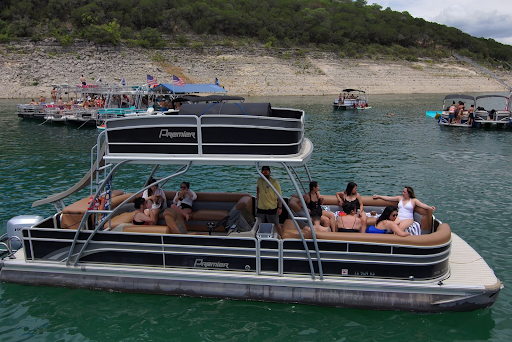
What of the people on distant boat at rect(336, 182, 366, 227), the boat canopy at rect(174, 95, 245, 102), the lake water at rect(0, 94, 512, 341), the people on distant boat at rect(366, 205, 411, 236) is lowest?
the lake water at rect(0, 94, 512, 341)

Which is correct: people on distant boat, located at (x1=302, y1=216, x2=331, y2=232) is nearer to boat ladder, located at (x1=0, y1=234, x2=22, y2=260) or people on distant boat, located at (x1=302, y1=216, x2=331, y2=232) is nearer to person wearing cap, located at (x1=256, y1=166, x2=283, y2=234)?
person wearing cap, located at (x1=256, y1=166, x2=283, y2=234)

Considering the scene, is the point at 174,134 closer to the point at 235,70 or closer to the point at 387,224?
the point at 387,224

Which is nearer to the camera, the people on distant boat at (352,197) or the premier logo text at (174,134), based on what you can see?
the premier logo text at (174,134)

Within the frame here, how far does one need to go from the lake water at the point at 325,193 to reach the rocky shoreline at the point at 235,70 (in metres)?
37.2

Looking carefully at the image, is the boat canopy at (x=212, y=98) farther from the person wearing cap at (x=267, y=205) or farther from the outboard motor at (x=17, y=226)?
the person wearing cap at (x=267, y=205)

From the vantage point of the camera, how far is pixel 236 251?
23.5 feet

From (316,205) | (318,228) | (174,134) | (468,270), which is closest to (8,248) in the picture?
(174,134)

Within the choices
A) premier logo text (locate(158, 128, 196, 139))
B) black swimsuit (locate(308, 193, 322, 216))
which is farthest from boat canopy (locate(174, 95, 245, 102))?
premier logo text (locate(158, 128, 196, 139))

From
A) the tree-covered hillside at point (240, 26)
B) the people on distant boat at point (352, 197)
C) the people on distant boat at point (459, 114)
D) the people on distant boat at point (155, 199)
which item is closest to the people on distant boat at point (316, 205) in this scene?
the people on distant boat at point (352, 197)

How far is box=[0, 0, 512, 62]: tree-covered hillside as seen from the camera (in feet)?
252

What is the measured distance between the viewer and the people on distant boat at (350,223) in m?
7.61

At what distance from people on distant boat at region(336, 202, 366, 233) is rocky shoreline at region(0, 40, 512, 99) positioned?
59.8 metres

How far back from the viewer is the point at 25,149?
2342 cm

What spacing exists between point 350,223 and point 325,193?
7278mm
